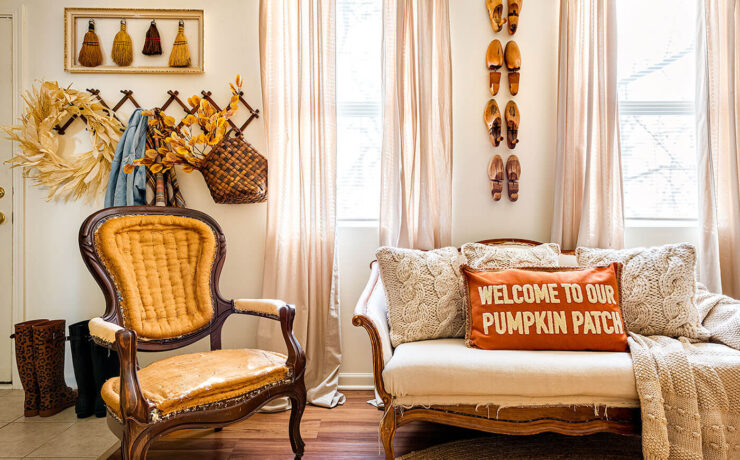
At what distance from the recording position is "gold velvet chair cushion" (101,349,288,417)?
140 cm

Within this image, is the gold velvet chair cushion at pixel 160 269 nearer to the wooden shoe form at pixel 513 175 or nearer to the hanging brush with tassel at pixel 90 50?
the hanging brush with tassel at pixel 90 50

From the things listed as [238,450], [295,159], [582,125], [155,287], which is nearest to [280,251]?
[295,159]

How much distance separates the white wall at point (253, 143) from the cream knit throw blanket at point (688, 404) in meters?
1.04

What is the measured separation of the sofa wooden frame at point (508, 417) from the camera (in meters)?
1.55

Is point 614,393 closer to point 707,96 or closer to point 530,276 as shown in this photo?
point 530,276

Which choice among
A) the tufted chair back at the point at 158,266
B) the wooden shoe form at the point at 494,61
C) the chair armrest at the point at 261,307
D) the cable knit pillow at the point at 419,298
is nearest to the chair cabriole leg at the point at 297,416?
the chair armrest at the point at 261,307

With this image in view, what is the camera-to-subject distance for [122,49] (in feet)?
8.10

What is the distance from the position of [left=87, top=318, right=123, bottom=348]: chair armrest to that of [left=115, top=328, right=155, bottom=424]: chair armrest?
65mm

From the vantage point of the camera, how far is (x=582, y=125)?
2.38m

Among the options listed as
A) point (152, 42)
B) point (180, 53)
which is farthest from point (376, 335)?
point (152, 42)

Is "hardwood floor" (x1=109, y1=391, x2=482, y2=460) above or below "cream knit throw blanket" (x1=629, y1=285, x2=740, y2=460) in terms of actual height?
below

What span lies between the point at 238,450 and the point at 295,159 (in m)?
1.50

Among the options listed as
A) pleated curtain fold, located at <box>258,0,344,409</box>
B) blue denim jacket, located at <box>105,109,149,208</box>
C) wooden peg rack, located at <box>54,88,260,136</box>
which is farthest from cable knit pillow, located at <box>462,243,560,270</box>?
blue denim jacket, located at <box>105,109,149,208</box>

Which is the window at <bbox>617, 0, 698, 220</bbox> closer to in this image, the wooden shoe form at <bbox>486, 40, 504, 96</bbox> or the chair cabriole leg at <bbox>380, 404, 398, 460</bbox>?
the wooden shoe form at <bbox>486, 40, 504, 96</bbox>
